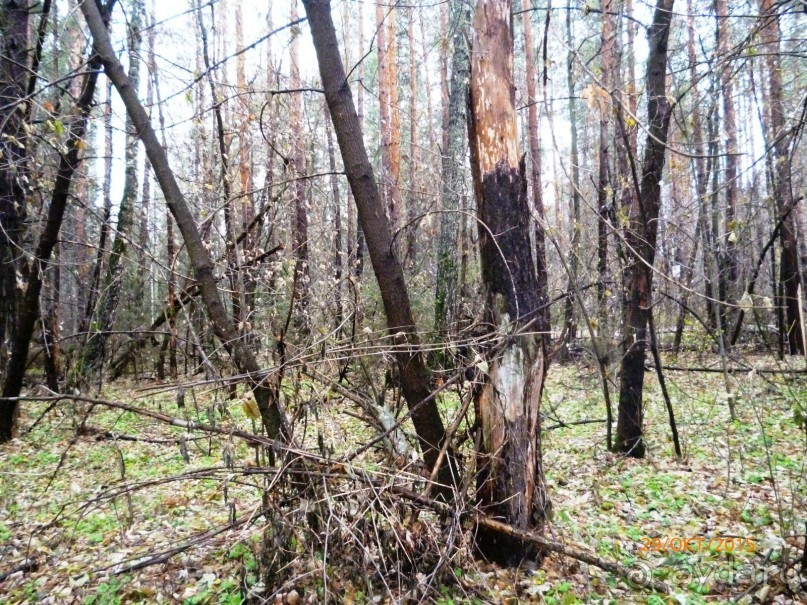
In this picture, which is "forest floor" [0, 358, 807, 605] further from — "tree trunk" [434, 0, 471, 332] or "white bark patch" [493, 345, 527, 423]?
"tree trunk" [434, 0, 471, 332]

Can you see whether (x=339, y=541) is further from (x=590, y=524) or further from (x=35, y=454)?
(x=35, y=454)

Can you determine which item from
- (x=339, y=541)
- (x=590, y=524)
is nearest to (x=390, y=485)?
(x=339, y=541)

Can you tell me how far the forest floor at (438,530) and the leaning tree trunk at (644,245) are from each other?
397 mm

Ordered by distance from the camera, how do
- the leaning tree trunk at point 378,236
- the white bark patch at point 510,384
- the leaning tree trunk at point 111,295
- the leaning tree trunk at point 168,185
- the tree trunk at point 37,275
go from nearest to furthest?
the white bark patch at point 510,384, the leaning tree trunk at point 378,236, the leaning tree trunk at point 168,185, the tree trunk at point 37,275, the leaning tree trunk at point 111,295

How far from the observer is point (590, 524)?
13.0 feet

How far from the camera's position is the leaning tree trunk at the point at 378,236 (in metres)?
3.29

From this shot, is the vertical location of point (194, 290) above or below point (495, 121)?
below

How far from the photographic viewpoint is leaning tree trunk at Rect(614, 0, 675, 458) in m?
4.94

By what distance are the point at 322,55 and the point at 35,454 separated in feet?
18.5
